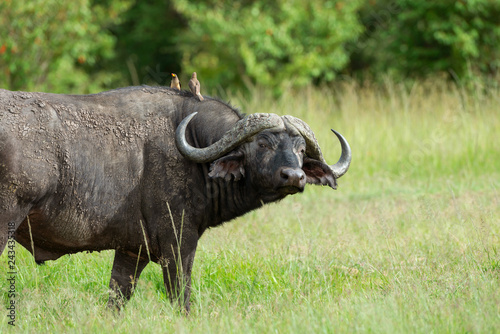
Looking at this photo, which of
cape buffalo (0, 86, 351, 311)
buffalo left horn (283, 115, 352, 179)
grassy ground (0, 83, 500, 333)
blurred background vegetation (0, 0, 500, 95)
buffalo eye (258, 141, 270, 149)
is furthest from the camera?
blurred background vegetation (0, 0, 500, 95)

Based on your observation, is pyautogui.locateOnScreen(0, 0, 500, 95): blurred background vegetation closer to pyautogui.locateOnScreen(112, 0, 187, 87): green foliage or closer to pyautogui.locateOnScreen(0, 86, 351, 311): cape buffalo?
pyautogui.locateOnScreen(112, 0, 187, 87): green foliage

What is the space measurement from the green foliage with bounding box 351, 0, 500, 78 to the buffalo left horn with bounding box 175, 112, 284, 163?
11.3 meters

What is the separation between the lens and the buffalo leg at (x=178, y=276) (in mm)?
5199

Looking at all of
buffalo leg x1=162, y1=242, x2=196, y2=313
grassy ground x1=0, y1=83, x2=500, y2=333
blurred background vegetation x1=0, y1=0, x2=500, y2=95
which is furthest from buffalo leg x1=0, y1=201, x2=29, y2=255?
blurred background vegetation x1=0, y1=0, x2=500, y2=95

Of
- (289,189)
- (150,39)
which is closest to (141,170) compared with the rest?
(289,189)

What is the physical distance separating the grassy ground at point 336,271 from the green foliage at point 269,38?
8046 mm

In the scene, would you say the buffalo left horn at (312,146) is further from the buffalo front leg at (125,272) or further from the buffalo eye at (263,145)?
the buffalo front leg at (125,272)

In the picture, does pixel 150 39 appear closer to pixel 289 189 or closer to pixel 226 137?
pixel 226 137

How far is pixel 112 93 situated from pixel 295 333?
252 cm

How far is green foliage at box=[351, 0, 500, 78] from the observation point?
16781 mm

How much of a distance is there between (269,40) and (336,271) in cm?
1260

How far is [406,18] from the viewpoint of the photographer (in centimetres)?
1777

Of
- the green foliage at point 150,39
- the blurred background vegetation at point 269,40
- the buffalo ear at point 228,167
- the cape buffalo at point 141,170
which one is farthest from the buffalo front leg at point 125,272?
the green foliage at point 150,39

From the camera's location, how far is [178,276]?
5188 mm
